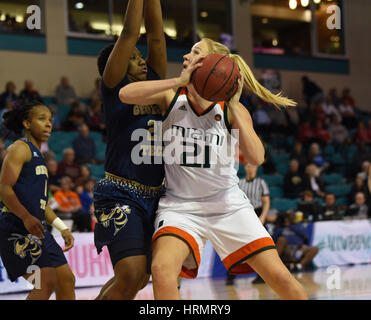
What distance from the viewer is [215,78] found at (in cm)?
308

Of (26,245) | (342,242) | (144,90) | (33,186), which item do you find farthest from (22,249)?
(342,242)

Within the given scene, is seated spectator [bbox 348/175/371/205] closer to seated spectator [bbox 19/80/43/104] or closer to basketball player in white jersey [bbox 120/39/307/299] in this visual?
seated spectator [bbox 19/80/43/104]

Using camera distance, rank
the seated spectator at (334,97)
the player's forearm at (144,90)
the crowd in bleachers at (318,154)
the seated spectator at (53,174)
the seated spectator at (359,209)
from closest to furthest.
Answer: the player's forearm at (144,90), the seated spectator at (53,174), the seated spectator at (359,209), the crowd in bleachers at (318,154), the seated spectator at (334,97)

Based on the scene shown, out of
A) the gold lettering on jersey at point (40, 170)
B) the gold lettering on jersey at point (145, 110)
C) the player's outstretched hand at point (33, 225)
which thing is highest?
the gold lettering on jersey at point (145, 110)

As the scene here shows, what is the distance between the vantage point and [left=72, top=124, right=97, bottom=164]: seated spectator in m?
11.4

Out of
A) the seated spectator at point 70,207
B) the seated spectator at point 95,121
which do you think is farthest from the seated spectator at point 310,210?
the seated spectator at point 95,121

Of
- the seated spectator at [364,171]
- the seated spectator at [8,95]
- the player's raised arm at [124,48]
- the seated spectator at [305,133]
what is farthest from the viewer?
the seated spectator at [305,133]

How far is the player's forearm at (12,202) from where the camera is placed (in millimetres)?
3830

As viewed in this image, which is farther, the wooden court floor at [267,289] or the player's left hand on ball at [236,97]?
the wooden court floor at [267,289]

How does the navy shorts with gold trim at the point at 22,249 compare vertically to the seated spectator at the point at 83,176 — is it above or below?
below

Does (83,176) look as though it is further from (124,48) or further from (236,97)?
(236,97)

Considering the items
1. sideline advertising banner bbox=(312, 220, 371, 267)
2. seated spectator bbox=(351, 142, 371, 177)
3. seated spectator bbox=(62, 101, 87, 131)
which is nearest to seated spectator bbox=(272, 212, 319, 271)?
sideline advertising banner bbox=(312, 220, 371, 267)

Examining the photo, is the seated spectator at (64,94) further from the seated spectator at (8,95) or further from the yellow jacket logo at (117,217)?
the yellow jacket logo at (117,217)

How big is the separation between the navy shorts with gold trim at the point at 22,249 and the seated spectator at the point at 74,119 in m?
8.48
